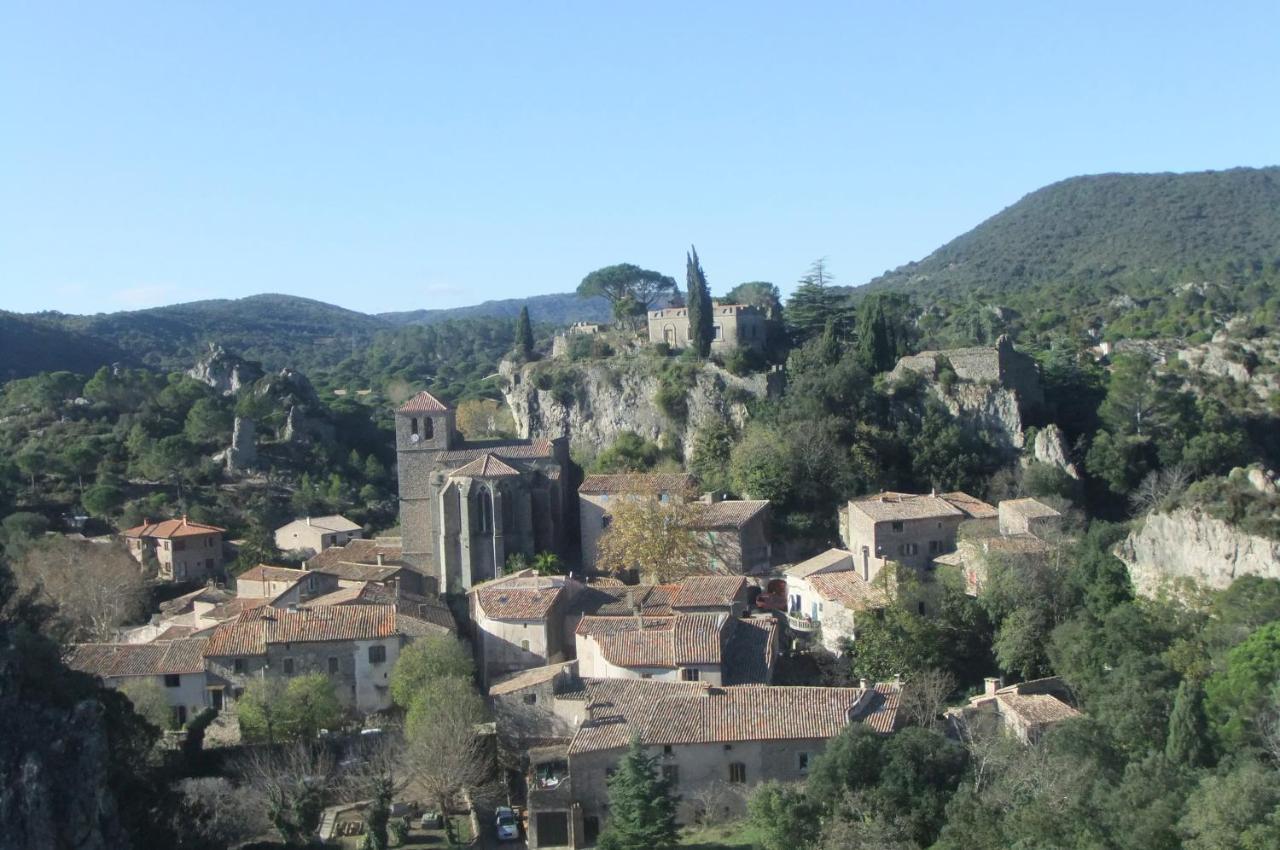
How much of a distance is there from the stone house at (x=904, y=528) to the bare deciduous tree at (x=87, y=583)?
23.3 meters

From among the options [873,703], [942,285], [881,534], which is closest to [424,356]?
[942,285]

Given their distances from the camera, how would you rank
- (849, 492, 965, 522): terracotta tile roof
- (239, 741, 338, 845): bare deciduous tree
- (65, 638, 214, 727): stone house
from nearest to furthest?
(239, 741, 338, 845): bare deciduous tree, (65, 638, 214, 727): stone house, (849, 492, 965, 522): terracotta tile roof

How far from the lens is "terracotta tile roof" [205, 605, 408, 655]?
102 feet

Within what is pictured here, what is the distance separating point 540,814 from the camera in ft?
80.9

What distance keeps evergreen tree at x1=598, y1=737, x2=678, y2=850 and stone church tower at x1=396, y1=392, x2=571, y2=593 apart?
54.0ft

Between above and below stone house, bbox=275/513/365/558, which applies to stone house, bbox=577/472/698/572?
above

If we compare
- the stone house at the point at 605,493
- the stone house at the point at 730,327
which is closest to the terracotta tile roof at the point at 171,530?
the stone house at the point at 605,493

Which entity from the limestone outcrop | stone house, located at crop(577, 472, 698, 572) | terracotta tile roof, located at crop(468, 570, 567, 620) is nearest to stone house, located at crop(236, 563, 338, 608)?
terracotta tile roof, located at crop(468, 570, 567, 620)

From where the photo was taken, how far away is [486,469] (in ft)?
131

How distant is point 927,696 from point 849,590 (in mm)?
6105

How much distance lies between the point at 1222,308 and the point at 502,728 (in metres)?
70.0

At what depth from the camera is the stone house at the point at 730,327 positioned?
169ft

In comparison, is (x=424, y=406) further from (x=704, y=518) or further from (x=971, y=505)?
(x=971, y=505)

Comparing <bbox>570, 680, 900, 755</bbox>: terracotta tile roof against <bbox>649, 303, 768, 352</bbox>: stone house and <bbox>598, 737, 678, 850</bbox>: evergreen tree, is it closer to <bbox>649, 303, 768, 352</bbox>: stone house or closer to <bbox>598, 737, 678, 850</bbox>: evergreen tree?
<bbox>598, 737, 678, 850</bbox>: evergreen tree
